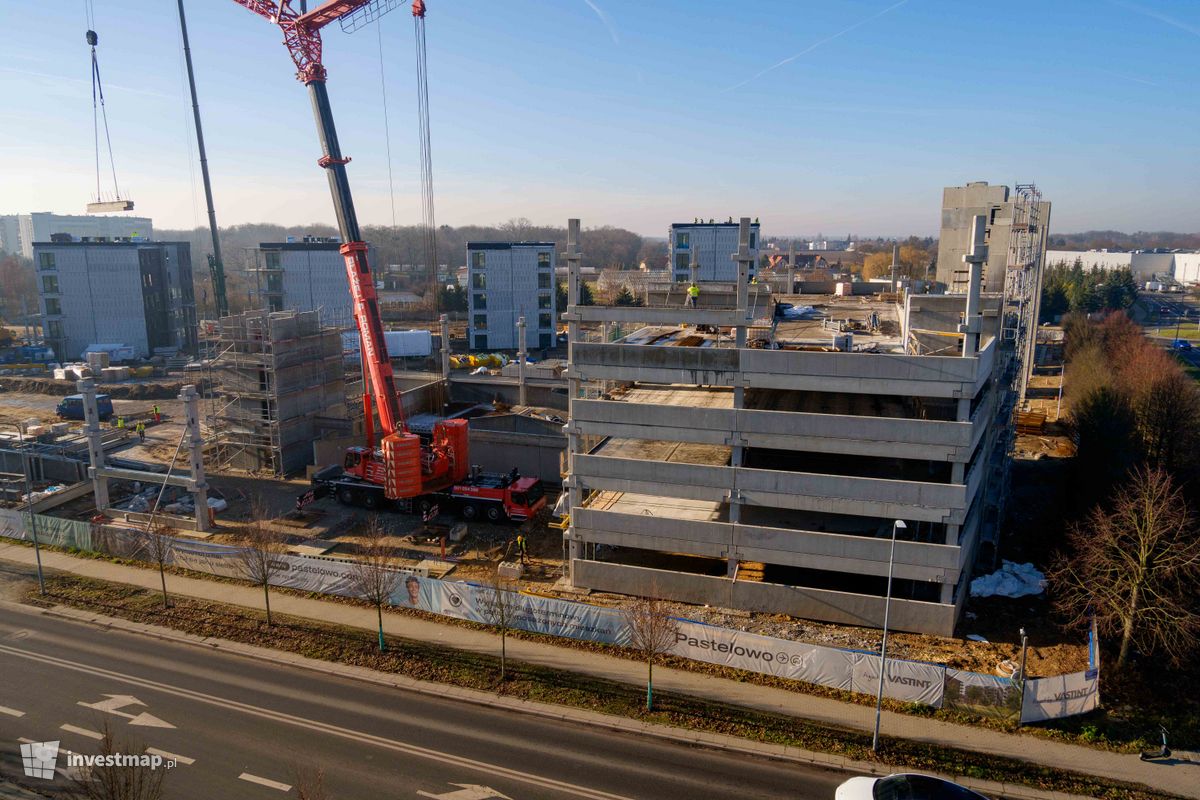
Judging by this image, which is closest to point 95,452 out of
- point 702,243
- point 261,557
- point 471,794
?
point 261,557

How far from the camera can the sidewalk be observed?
59.2 ft

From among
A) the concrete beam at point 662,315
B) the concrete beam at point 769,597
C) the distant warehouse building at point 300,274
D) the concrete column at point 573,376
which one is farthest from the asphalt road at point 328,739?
the distant warehouse building at point 300,274

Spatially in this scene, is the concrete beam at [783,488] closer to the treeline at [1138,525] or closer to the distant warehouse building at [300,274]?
the treeline at [1138,525]

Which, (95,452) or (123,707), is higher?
(95,452)

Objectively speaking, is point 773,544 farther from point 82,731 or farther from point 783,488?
point 82,731

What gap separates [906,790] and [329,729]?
13918mm

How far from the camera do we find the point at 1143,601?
2177 cm

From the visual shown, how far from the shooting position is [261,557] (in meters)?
25.0

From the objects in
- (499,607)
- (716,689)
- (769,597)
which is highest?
(499,607)

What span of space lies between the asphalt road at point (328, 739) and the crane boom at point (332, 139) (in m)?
14.5

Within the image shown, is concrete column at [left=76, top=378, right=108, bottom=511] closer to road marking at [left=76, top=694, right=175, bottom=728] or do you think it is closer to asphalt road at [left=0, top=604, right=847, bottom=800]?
asphalt road at [left=0, top=604, right=847, bottom=800]

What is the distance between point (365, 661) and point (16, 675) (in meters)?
9.95

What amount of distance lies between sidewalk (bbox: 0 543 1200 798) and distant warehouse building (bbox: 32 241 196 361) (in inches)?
2172

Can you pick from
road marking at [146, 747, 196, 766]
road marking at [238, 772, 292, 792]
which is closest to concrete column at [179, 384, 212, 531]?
road marking at [146, 747, 196, 766]
